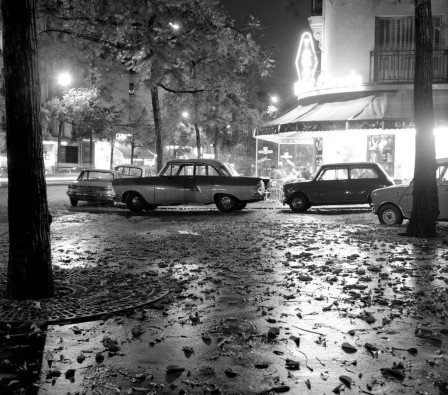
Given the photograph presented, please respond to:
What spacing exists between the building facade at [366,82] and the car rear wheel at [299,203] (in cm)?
328

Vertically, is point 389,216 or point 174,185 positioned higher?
point 174,185

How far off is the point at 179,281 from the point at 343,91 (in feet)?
62.6

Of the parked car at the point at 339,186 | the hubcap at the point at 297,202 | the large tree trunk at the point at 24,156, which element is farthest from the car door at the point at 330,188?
the large tree trunk at the point at 24,156

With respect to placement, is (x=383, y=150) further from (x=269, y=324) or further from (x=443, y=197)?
(x=269, y=324)

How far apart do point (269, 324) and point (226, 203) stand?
14.9 metres

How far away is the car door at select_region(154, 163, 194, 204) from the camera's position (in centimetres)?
2103

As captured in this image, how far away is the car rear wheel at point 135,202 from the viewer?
850 inches

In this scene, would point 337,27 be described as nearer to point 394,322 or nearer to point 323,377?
point 394,322

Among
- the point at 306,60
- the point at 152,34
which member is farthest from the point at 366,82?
the point at 152,34

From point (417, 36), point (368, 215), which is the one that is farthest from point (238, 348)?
point (368, 215)

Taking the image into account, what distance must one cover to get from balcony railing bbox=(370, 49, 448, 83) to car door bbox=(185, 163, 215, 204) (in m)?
8.68

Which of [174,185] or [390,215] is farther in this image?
[174,185]

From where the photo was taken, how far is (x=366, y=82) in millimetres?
24750

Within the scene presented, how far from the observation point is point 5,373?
14.6 feet
